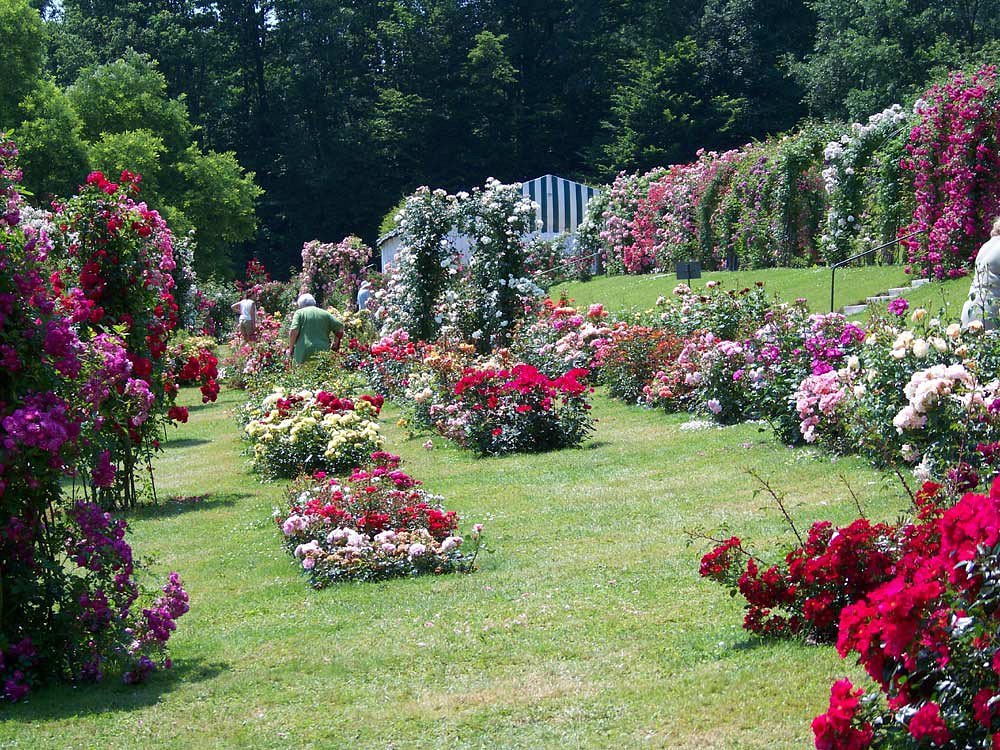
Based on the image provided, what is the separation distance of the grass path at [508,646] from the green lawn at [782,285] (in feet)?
25.1

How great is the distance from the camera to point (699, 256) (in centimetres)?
2580

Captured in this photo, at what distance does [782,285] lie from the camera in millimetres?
18734

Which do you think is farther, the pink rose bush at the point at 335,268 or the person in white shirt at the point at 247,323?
the pink rose bush at the point at 335,268

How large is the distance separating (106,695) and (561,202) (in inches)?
1250

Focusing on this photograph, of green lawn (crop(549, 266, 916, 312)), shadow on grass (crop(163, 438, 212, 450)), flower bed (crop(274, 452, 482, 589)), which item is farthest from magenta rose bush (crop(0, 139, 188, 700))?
green lawn (crop(549, 266, 916, 312))

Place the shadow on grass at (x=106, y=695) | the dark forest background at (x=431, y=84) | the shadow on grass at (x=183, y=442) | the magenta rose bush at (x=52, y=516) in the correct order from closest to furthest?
the shadow on grass at (x=106, y=695)
the magenta rose bush at (x=52, y=516)
the shadow on grass at (x=183, y=442)
the dark forest background at (x=431, y=84)

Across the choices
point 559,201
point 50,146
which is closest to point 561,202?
point 559,201

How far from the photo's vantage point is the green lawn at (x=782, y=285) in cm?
1658

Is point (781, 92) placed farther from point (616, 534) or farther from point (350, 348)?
point (616, 534)

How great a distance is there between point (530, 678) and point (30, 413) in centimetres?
229

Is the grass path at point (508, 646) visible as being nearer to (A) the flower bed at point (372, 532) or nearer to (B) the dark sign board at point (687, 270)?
(A) the flower bed at point (372, 532)

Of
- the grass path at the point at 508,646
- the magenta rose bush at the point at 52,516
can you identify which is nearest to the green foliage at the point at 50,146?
the grass path at the point at 508,646

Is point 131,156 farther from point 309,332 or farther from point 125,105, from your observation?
point 309,332

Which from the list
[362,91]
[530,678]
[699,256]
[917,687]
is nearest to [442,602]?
[530,678]
